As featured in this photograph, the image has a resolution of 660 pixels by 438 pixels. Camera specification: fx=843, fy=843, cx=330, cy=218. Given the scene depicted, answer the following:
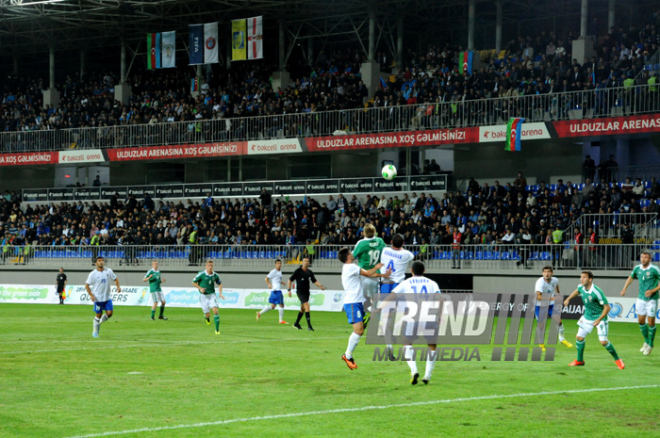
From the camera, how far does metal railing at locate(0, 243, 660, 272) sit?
3102 cm

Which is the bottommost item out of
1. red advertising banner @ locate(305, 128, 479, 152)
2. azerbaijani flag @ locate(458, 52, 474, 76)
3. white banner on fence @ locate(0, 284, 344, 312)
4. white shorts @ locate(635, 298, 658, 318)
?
white banner on fence @ locate(0, 284, 344, 312)

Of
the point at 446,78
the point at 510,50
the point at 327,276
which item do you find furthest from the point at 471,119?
the point at 327,276

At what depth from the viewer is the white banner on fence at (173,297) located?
3525 cm

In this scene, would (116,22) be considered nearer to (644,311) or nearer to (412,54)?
(412,54)

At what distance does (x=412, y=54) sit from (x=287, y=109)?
315 inches

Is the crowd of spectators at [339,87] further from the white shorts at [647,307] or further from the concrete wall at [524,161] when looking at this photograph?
the white shorts at [647,307]

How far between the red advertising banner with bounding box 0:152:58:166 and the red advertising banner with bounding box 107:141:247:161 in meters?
4.15

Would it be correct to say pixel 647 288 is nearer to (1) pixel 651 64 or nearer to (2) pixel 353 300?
(2) pixel 353 300

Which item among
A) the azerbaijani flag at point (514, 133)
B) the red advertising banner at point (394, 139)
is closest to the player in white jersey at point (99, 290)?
the azerbaijani flag at point (514, 133)

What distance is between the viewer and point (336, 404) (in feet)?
35.5

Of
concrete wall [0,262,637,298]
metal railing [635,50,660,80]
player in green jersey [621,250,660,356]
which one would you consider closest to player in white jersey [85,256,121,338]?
player in green jersey [621,250,660,356]

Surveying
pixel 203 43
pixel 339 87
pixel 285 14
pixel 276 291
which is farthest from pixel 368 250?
pixel 285 14

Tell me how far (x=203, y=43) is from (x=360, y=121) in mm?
12423

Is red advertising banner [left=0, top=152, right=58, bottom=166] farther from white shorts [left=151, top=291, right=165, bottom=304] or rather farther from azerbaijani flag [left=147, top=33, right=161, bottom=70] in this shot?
white shorts [left=151, top=291, right=165, bottom=304]
